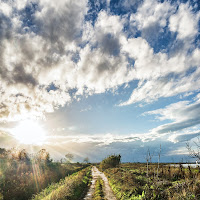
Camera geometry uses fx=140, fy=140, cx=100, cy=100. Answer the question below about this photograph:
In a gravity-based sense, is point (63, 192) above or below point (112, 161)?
above

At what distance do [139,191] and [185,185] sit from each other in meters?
4.70

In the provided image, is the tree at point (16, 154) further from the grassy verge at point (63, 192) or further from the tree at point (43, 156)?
the grassy verge at point (63, 192)

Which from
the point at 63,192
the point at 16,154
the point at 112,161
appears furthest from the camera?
the point at 112,161

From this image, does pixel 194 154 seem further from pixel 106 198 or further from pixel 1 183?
pixel 1 183

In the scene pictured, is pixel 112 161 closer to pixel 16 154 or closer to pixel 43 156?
pixel 43 156

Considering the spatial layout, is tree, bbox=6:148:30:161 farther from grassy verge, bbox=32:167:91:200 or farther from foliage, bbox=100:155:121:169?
foliage, bbox=100:155:121:169

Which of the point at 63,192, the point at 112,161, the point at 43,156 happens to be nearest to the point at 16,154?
the point at 43,156

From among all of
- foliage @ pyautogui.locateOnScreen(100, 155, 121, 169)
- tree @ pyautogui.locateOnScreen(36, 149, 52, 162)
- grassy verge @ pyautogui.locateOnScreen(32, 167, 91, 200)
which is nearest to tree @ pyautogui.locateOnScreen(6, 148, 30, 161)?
tree @ pyautogui.locateOnScreen(36, 149, 52, 162)

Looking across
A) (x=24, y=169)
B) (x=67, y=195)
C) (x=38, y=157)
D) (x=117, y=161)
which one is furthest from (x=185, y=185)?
(x=117, y=161)

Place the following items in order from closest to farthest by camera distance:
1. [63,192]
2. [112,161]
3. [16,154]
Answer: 1. [63,192]
2. [16,154]
3. [112,161]

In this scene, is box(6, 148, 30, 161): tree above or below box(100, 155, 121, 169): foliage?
above

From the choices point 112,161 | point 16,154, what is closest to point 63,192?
point 16,154

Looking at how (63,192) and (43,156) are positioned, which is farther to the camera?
(43,156)

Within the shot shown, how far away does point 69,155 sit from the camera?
146 meters
